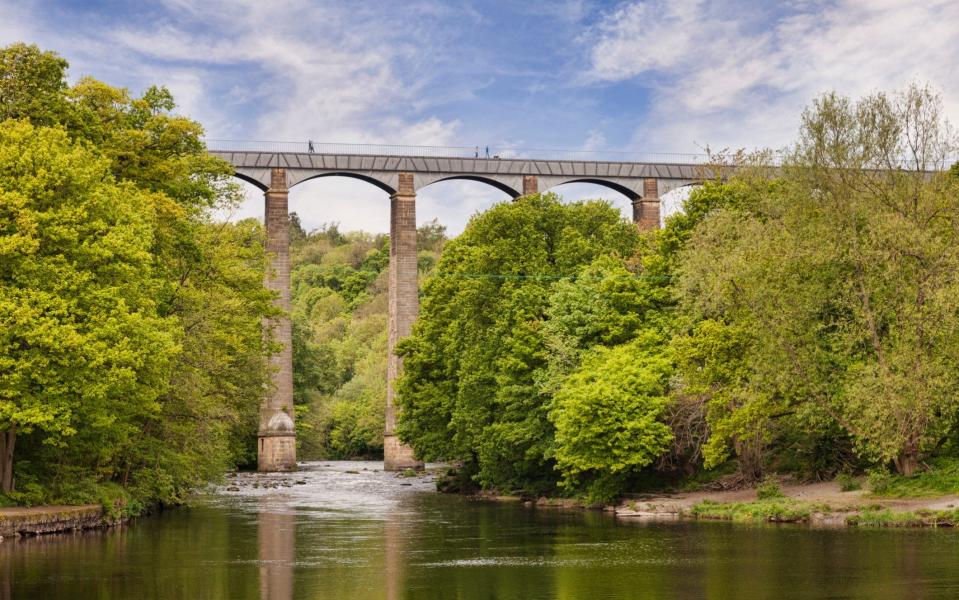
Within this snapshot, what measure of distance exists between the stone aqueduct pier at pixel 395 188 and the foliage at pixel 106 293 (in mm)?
23451

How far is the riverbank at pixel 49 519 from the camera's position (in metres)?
28.1

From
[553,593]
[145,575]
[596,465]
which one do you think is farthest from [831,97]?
[145,575]

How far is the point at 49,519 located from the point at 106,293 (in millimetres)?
5825

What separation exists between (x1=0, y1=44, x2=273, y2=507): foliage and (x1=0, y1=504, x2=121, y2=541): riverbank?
2.20ft

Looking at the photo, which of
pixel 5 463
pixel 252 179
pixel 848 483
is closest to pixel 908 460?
pixel 848 483

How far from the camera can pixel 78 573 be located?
2141 cm

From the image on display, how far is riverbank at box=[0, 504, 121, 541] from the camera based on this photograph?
28.1m

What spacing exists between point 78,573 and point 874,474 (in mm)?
20858

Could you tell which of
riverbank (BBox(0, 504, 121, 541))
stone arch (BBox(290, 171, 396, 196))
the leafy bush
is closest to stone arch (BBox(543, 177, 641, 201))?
stone arch (BBox(290, 171, 396, 196))

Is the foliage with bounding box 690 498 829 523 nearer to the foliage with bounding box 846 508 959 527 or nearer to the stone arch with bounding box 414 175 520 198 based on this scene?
the foliage with bounding box 846 508 959 527

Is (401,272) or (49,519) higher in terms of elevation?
(401,272)

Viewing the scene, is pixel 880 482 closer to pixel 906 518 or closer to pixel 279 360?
pixel 906 518

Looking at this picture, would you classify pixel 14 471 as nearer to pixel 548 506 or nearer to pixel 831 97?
pixel 548 506

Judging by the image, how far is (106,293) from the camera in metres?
29.0
